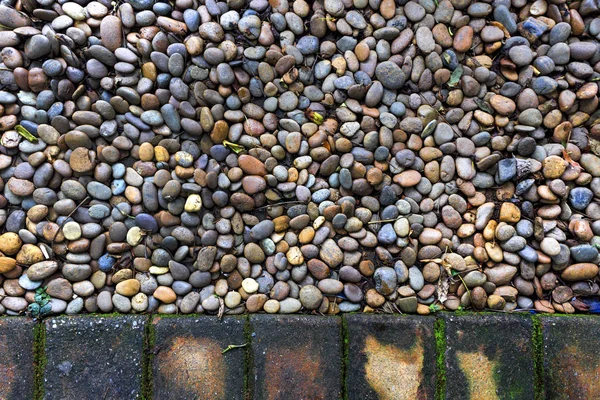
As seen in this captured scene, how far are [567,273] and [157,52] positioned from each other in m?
1.10

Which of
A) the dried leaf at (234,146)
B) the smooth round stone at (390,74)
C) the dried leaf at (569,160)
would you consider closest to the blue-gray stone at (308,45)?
the smooth round stone at (390,74)

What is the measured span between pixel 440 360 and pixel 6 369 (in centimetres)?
98

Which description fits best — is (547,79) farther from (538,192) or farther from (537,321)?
(537,321)

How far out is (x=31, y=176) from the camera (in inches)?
39.6

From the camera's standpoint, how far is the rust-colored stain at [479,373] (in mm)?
998

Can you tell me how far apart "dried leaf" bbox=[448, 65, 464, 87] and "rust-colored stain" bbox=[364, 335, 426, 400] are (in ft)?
2.05

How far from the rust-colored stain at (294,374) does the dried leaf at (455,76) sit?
72 centimetres

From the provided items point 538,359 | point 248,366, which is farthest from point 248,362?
point 538,359

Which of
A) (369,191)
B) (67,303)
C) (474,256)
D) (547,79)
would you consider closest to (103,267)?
(67,303)

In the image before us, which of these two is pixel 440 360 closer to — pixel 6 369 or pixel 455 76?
pixel 455 76

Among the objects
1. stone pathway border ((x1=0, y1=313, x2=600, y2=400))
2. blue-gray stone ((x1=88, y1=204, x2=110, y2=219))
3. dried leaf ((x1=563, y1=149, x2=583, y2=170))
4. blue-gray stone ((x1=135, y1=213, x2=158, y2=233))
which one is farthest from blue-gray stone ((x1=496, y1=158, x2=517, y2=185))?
blue-gray stone ((x1=88, y1=204, x2=110, y2=219))

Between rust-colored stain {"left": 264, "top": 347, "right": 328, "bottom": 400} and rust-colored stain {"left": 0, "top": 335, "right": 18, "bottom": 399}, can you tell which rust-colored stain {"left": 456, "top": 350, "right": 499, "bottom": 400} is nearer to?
rust-colored stain {"left": 264, "top": 347, "right": 328, "bottom": 400}

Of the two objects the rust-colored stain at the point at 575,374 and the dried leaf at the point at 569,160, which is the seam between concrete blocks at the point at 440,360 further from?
the dried leaf at the point at 569,160

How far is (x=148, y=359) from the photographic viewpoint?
1.00 metres
